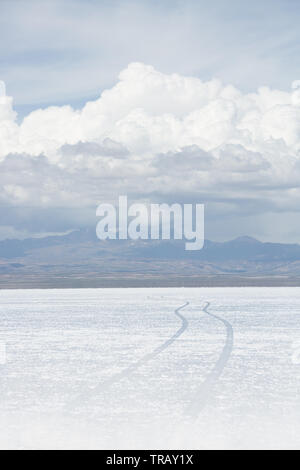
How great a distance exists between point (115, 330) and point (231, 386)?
19617mm

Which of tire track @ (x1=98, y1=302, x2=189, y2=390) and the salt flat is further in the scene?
tire track @ (x1=98, y1=302, x2=189, y2=390)

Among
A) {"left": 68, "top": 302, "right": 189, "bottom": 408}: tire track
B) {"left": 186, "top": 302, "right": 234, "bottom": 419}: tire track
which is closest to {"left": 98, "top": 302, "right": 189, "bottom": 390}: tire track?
{"left": 68, "top": 302, "right": 189, "bottom": 408}: tire track

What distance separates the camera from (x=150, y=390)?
1845cm

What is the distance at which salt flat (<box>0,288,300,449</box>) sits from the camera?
43.9ft

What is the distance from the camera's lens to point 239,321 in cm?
4525

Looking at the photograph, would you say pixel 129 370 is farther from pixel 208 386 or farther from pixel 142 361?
pixel 208 386

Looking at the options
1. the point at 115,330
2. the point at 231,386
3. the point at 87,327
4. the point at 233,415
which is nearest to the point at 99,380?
the point at 231,386

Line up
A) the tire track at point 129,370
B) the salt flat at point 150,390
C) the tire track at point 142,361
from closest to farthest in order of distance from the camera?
the salt flat at point 150,390 < the tire track at point 129,370 < the tire track at point 142,361

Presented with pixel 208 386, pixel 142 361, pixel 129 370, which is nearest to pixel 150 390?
pixel 208 386

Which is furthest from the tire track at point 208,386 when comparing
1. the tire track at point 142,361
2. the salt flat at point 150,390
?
the tire track at point 142,361

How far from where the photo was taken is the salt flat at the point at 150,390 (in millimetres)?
13391

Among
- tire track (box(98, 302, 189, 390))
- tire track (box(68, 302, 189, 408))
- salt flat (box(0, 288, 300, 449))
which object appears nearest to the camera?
salt flat (box(0, 288, 300, 449))

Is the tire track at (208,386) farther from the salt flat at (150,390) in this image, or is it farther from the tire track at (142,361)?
the tire track at (142,361)

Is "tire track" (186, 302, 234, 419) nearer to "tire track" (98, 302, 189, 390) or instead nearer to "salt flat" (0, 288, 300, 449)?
"salt flat" (0, 288, 300, 449)
